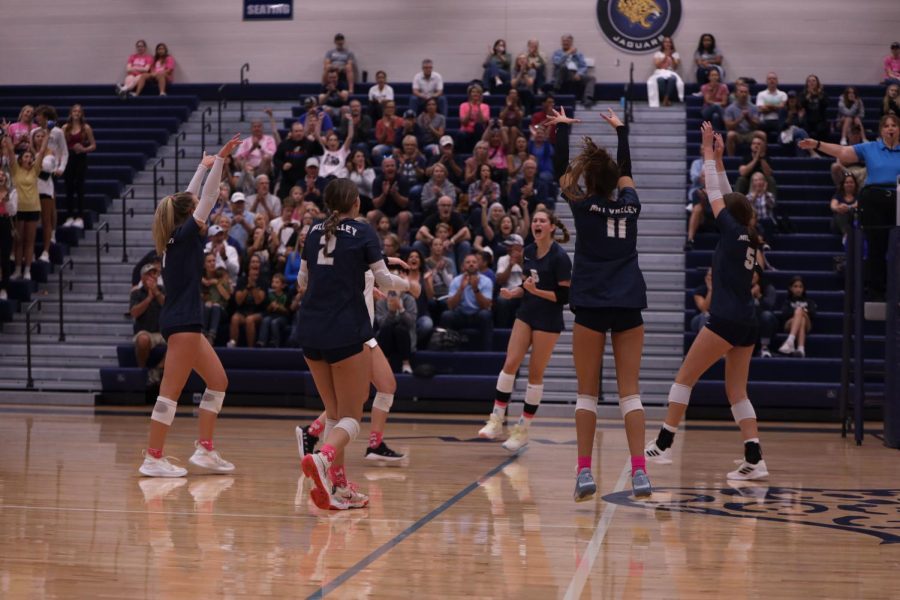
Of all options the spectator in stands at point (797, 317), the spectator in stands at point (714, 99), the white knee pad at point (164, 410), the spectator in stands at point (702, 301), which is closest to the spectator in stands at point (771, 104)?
the spectator in stands at point (714, 99)

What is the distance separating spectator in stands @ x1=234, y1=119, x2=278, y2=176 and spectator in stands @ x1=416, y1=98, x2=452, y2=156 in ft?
7.78

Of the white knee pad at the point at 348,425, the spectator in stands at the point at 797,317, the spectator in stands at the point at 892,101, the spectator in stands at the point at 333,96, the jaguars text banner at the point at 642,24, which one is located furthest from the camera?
the jaguars text banner at the point at 642,24

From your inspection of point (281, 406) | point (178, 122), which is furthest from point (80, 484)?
point (178, 122)

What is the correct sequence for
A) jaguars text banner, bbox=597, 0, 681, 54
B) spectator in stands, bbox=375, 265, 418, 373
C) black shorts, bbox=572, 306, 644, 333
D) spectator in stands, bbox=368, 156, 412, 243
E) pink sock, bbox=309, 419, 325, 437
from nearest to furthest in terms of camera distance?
black shorts, bbox=572, 306, 644, 333, pink sock, bbox=309, 419, 325, 437, spectator in stands, bbox=375, 265, 418, 373, spectator in stands, bbox=368, 156, 412, 243, jaguars text banner, bbox=597, 0, 681, 54

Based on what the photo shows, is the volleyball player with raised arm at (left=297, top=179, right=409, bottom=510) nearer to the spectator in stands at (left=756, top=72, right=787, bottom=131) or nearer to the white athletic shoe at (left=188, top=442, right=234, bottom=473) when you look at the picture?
the white athletic shoe at (left=188, top=442, right=234, bottom=473)

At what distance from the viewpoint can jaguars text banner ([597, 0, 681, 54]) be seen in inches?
834

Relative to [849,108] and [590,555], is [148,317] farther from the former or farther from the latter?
[849,108]

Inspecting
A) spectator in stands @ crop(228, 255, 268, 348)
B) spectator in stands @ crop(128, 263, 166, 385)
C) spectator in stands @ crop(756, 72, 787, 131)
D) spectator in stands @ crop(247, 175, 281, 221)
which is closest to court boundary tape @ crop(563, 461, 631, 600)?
spectator in stands @ crop(228, 255, 268, 348)

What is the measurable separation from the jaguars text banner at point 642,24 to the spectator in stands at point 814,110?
3642mm

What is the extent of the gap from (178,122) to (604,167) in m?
15.0

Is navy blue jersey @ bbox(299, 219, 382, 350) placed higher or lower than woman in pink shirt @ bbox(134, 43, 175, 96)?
lower

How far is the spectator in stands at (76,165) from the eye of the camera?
58.4ft

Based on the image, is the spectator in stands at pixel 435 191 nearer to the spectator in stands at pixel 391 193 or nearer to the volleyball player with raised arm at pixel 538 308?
the spectator in stands at pixel 391 193

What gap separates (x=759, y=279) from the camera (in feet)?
47.3
